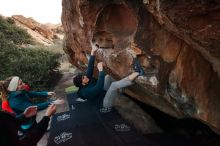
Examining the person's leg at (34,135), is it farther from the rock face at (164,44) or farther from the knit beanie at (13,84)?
the knit beanie at (13,84)

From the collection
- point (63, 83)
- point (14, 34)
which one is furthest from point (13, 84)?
point (14, 34)

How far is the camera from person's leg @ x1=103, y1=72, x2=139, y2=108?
7309mm

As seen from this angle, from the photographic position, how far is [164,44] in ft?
21.3

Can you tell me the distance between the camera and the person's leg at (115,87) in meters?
7.31

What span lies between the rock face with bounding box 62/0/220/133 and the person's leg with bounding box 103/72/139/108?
0.84ft

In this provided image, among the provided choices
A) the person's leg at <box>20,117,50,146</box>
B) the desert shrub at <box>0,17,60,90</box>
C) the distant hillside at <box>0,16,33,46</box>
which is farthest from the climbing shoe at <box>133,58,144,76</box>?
the distant hillside at <box>0,16,33,46</box>

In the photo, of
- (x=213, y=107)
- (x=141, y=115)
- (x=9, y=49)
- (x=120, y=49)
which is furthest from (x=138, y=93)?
(x=9, y=49)

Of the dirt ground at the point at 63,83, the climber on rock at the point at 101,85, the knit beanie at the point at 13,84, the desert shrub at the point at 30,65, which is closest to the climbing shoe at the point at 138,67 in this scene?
the climber on rock at the point at 101,85

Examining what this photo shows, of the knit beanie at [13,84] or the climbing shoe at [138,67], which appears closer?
the knit beanie at [13,84]

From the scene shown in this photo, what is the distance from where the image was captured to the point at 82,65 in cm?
1091

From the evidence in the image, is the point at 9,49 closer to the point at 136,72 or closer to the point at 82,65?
the point at 82,65

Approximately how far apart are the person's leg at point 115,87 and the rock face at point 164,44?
26 cm

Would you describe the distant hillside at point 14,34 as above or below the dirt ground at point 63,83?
above

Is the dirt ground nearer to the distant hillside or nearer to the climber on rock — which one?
the climber on rock
